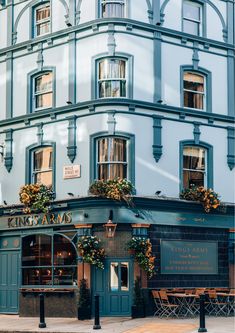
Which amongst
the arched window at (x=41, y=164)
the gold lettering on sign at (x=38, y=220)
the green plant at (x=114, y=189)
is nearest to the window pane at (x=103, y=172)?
the green plant at (x=114, y=189)

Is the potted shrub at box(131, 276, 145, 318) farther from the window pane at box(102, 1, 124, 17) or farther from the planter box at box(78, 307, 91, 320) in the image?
the window pane at box(102, 1, 124, 17)

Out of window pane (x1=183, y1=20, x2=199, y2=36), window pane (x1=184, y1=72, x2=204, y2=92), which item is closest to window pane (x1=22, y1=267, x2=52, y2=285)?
window pane (x1=184, y1=72, x2=204, y2=92)

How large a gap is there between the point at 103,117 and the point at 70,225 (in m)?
3.94

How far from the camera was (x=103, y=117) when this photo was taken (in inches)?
1069

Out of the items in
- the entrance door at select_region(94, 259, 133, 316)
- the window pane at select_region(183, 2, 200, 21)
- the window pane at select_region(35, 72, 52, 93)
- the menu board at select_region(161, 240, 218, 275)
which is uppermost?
the window pane at select_region(183, 2, 200, 21)

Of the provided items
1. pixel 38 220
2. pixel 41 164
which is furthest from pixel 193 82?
pixel 38 220

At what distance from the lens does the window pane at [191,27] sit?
29234 millimetres

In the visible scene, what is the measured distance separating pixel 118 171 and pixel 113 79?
3.27 m

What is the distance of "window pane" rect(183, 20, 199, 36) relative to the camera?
29234 mm

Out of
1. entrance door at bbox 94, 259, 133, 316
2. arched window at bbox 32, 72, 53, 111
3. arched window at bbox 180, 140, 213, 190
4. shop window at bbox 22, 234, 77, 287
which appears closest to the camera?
entrance door at bbox 94, 259, 133, 316

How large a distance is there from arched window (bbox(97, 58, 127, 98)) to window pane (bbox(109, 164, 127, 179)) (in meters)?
2.52

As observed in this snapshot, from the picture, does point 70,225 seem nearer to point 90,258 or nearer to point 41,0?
point 90,258

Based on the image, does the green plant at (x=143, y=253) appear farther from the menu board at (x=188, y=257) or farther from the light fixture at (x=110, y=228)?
the menu board at (x=188, y=257)

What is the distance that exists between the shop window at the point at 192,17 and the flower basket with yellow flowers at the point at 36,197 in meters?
8.00
